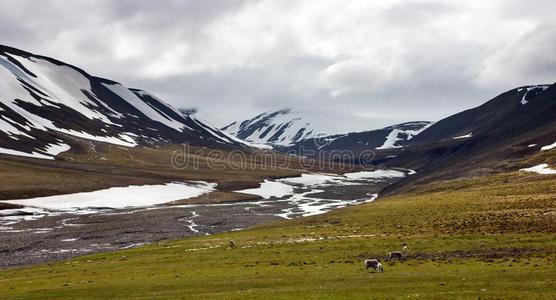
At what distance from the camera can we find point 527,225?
166ft

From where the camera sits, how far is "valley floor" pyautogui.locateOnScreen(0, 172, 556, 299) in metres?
30.0

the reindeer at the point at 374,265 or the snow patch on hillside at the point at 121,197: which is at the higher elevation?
the snow patch on hillside at the point at 121,197

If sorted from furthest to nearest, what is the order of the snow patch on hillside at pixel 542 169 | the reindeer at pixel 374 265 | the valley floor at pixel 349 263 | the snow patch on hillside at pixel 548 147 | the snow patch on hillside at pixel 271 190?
1. the snow patch on hillside at pixel 271 190
2. the snow patch on hillside at pixel 548 147
3. the snow patch on hillside at pixel 542 169
4. the reindeer at pixel 374 265
5. the valley floor at pixel 349 263

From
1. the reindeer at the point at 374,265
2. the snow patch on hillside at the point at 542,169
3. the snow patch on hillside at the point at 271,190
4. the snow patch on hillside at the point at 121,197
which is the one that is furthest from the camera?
the snow patch on hillside at the point at 271,190

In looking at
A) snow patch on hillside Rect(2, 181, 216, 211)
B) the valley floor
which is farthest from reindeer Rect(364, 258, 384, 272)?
snow patch on hillside Rect(2, 181, 216, 211)

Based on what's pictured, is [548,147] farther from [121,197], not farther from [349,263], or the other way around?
[349,263]

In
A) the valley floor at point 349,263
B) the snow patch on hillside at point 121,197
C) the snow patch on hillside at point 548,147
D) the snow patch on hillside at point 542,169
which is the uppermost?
the snow patch on hillside at point 548,147

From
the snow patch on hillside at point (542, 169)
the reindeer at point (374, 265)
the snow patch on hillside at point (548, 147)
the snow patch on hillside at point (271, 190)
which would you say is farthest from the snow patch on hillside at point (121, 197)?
the snow patch on hillside at point (548, 147)

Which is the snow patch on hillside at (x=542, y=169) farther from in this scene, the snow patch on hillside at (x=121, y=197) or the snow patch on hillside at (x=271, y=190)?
the snow patch on hillside at (x=121, y=197)

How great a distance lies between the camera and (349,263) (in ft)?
134

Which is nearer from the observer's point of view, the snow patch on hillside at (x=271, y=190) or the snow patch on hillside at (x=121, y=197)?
the snow patch on hillside at (x=121, y=197)

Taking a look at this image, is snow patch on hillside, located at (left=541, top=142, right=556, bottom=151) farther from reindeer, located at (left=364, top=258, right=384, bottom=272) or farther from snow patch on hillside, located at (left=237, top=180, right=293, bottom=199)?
reindeer, located at (left=364, top=258, right=384, bottom=272)

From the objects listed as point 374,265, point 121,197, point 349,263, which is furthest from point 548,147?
point 374,265

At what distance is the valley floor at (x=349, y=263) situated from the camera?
3005 cm
